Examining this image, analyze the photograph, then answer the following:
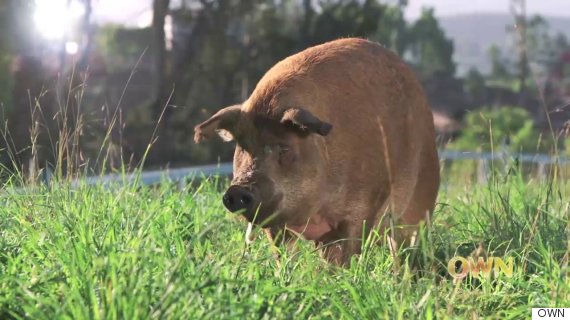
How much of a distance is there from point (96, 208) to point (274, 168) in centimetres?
92

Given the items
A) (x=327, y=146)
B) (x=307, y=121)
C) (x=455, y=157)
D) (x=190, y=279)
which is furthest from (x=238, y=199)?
(x=455, y=157)

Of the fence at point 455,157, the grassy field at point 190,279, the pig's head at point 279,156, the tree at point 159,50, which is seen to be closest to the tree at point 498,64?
the tree at point 159,50

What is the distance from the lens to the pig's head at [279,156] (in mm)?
4469

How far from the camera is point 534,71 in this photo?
5387 millimetres

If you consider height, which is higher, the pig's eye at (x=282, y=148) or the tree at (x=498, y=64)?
the pig's eye at (x=282, y=148)

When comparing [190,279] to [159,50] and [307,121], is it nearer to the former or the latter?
[307,121]

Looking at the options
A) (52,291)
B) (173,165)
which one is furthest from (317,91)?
(173,165)

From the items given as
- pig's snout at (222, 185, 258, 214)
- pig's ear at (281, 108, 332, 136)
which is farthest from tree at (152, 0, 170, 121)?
pig's snout at (222, 185, 258, 214)

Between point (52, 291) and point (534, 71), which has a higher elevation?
point (534, 71)

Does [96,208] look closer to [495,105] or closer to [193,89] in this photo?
[193,89]

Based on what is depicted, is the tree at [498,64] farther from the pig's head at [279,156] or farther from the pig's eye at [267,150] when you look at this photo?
the pig's eye at [267,150]

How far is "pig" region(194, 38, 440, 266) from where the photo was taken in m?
4.54

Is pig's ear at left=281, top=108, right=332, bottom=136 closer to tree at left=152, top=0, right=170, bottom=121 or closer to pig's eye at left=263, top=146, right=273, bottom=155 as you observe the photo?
pig's eye at left=263, top=146, right=273, bottom=155

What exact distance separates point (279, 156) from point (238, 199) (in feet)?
1.57
